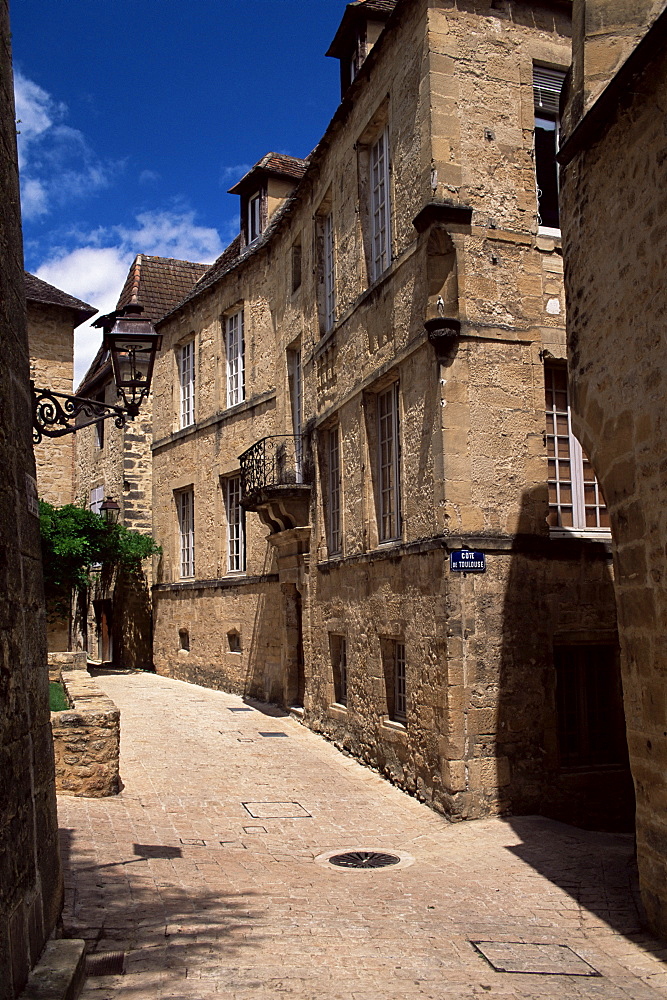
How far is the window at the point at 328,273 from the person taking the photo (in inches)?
513

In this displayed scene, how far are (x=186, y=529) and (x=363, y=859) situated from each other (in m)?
11.9

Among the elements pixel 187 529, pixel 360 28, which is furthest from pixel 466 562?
pixel 187 529

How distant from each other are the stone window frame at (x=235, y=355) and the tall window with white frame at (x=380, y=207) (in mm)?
5993

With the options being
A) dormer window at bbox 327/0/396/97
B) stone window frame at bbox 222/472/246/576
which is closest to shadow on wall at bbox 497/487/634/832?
dormer window at bbox 327/0/396/97

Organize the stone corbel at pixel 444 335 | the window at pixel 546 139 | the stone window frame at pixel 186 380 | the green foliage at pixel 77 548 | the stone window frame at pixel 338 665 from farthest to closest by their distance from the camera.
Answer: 1. the stone window frame at pixel 186 380
2. the green foliage at pixel 77 548
3. the stone window frame at pixel 338 665
4. the window at pixel 546 139
5. the stone corbel at pixel 444 335

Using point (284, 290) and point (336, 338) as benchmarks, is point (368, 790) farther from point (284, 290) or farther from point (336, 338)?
point (284, 290)

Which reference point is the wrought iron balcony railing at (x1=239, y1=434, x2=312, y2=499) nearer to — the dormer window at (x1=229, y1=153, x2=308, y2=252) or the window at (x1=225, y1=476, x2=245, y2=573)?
the window at (x1=225, y1=476, x2=245, y2=573)

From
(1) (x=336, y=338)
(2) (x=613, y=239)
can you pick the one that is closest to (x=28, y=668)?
(2) (x=613, y=239)

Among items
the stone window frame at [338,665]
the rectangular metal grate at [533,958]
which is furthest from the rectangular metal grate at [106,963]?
the stone window frame at [338,665]

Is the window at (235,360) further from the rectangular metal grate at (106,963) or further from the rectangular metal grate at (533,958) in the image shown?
the rectangular metal grate at (106,963)

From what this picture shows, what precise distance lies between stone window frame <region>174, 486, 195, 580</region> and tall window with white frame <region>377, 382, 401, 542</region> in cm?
809

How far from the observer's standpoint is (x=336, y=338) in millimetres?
12344

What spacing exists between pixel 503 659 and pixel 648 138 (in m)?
4.88

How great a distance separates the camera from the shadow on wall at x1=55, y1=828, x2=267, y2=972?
16.2 feet
